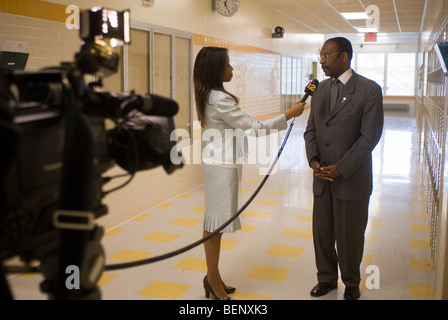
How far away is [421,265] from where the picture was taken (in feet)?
12.5

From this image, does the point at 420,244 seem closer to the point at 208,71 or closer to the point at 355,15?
the point at 208,71

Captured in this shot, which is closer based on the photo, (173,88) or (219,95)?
(219,95)

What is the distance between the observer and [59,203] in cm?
116

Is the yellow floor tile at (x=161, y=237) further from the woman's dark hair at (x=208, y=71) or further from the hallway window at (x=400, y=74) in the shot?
the hallway window at (x=400, y=74)

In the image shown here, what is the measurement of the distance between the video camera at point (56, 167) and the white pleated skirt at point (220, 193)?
1.61 m

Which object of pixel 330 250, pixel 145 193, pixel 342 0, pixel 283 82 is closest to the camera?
pixel 330 250

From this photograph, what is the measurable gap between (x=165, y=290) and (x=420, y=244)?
7.83 feet

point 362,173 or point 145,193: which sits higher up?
point 362,173

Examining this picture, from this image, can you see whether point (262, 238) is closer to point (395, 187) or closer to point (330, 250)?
point (330, 250)

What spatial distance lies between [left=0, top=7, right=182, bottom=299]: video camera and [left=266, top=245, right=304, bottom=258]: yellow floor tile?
2873 mm

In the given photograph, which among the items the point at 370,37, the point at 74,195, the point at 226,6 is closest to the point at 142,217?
the point at 226,6
